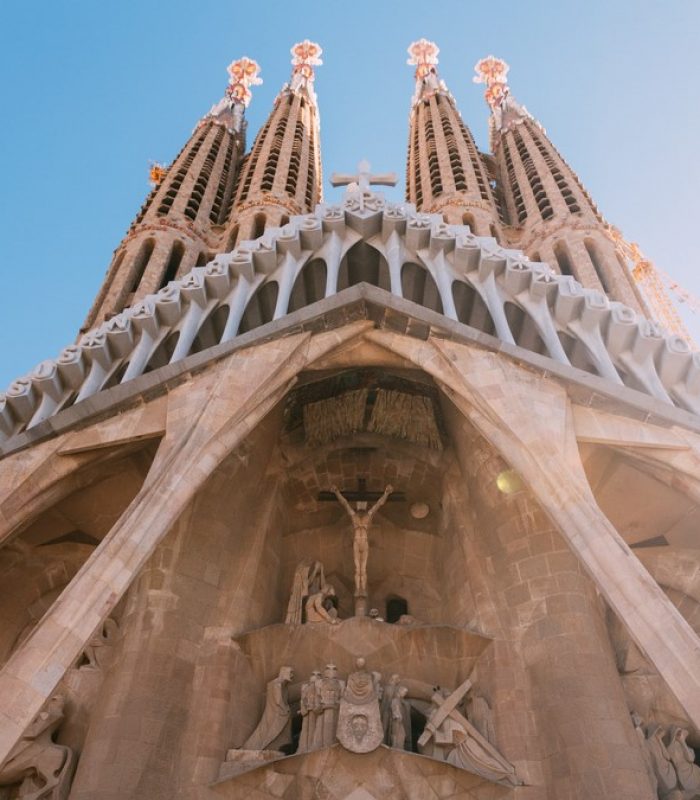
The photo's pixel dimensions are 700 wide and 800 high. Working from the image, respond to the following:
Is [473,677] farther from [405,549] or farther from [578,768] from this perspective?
[405,549]

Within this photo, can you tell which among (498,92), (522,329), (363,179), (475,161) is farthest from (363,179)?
(498,92)

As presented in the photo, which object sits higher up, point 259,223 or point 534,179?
point 534,179

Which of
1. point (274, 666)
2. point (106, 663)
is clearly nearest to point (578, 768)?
point (274, 666)

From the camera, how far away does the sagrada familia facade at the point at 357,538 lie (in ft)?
26.3

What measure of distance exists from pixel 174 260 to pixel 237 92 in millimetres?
14806

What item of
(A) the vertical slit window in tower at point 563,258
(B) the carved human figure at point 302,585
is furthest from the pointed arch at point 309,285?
(A) the vertical slit window in tower at point 563,258

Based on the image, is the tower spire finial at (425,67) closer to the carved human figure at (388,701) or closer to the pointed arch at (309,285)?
the pointed arch at (309,285)

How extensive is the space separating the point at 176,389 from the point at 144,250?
10943mm

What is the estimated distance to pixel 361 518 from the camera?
10.9m

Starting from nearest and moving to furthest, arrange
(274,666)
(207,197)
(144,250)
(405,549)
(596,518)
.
→ 1. (596,518)
2. (274,666)
3. (405,549)
4. (144,250)
5. (207,197)

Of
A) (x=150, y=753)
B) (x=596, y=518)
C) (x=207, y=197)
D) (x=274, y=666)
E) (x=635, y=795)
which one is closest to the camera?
(x=596, y=518)

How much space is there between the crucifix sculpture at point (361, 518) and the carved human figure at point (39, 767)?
11.7 feet

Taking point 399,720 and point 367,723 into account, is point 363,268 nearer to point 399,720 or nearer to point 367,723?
point 399,720

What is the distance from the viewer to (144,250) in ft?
62.8
